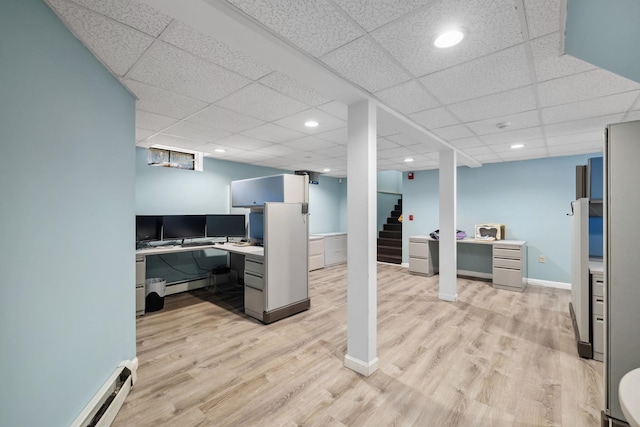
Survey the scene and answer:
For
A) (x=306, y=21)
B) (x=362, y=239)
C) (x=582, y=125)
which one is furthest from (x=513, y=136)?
(x=306, y=21)

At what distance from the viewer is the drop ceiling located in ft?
4.48

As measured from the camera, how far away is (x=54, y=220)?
141 cm

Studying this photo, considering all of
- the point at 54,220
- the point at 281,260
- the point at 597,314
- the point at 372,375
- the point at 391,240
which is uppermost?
the point at 54,220

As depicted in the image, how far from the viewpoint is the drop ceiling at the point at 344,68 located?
1366 millimetres

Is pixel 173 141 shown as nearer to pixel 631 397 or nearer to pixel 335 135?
pixel 335 135

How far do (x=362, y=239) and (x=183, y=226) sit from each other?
328 cm

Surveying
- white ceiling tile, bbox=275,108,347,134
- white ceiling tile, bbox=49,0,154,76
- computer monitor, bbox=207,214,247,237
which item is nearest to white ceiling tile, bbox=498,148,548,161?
white ceiling tile, bbox=275,108,347,134

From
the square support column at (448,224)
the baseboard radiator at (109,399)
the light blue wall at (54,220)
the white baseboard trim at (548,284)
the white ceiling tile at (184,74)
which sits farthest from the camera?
the white baseboard trim at (548,284)

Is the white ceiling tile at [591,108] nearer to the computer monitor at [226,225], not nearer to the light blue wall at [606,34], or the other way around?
the light blue wall at [606,34]

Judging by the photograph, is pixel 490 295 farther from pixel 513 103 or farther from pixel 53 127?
pixel 53 127

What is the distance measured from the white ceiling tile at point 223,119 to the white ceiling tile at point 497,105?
6.90 ft

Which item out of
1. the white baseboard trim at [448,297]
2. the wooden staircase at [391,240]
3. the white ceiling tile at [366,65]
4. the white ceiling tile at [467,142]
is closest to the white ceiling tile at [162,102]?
the white ceiling tile at [366,65]

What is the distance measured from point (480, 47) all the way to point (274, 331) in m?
3.14

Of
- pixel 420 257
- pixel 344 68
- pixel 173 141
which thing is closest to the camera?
pixel 344 68
